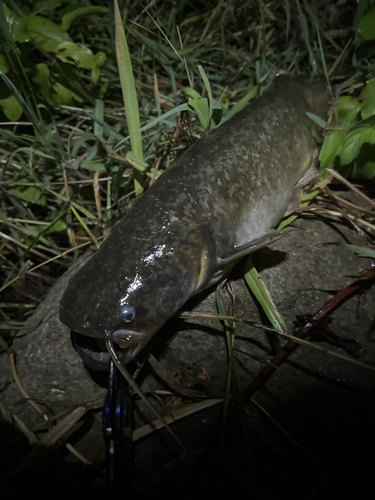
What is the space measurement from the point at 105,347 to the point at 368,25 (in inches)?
115

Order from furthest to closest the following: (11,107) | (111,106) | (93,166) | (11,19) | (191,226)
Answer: (111,106)
(93,166)
(11,107)
(11,19)
(191,226)

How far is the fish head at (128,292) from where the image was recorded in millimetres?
1650

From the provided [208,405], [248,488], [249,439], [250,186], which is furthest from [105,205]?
[248,488]

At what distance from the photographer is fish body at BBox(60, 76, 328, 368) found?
1.67 meters

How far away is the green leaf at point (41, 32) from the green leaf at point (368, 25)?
7.30ft

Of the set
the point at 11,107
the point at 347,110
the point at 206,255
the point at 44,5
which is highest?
the point at 44,5

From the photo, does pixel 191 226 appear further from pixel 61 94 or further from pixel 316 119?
pixel 61 94

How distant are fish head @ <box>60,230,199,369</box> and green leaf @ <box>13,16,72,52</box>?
1726 millimetres

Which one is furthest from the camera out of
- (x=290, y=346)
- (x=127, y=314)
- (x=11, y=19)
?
(x=11, y=19)

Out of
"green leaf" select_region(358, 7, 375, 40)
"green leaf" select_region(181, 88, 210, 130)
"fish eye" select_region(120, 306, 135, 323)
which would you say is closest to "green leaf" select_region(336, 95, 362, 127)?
"green leaf" select_region(358, 7, 375, 40)

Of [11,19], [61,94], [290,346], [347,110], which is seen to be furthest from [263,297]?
[11,19]

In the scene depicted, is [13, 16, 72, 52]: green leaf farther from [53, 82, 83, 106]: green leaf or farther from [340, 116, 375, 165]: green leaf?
[340, 116, 375, 165]: green leaf

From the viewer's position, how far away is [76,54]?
2449mm

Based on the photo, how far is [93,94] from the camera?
2.85m
